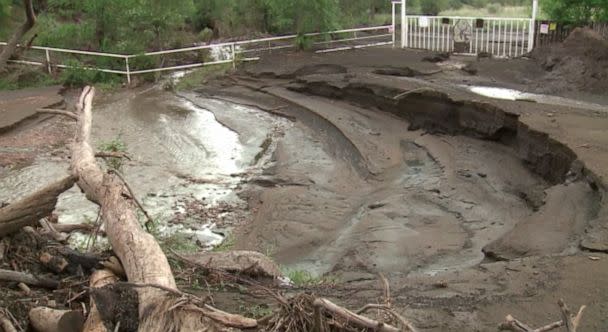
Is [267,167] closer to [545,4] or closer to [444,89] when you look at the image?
[444,89]

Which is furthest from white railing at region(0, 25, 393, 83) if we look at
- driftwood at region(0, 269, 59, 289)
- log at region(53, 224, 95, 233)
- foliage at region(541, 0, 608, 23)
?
driftwood at region(0, 269, 59, 289)

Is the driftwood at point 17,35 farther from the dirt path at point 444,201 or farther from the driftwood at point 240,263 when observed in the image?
the dirt path at point 444,201

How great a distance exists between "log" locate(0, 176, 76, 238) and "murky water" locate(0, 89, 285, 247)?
116 inches

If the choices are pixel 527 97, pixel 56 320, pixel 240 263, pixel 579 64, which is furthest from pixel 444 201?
pixel 579 64

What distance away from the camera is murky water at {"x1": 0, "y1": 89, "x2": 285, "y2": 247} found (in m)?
11.0

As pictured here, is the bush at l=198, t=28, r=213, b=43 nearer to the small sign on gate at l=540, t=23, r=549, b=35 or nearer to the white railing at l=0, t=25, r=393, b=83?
the white railing at l=0, t=25, r=393, b=83

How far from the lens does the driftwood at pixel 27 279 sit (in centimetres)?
549

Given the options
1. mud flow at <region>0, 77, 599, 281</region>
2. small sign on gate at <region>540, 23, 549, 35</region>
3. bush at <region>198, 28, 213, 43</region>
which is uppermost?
small sign on gate at <region>540, 23, 549, 35</region>

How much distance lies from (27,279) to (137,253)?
1060mm

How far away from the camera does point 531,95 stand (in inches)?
639

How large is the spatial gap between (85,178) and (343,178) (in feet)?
21.0

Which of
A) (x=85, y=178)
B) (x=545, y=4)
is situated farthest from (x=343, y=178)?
(x=545, y=4)

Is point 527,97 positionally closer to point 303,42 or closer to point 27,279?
point 303,42

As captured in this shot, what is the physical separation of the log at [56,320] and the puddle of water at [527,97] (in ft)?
39.7
